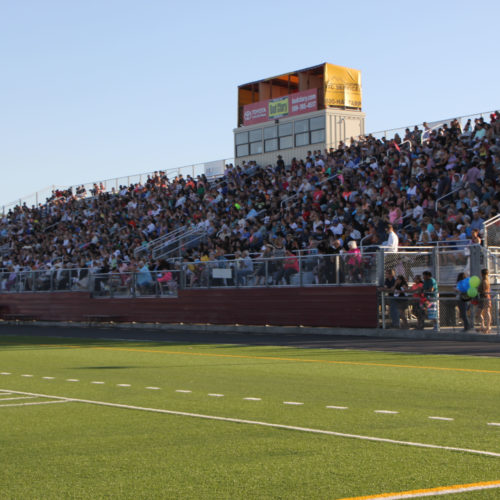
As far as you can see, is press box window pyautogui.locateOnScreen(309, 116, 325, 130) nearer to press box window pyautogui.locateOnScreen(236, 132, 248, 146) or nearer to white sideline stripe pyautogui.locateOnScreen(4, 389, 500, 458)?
press box window pyautogui.locateOnScreen(236, 132, 248, 146)

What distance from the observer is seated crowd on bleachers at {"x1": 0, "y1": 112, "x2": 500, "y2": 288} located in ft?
85.8

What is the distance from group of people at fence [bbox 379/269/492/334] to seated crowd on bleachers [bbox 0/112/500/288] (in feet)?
4.01

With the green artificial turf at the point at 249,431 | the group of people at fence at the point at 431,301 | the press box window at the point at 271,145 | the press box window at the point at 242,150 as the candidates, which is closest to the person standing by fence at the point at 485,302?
the group of people at fence at the point at 431,301

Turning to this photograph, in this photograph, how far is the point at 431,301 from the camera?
75.4 ft

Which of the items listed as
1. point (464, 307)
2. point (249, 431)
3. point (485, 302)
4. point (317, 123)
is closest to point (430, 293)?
point (464, 307)

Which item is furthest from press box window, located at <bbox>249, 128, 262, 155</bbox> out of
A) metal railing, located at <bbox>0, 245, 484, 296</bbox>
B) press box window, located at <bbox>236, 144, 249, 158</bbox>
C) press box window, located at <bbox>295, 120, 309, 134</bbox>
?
metal railing, located at <bbox>0, 245, 484, 296</bbox>

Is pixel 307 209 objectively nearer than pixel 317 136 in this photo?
Yes

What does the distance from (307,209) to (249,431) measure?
23.3 metres

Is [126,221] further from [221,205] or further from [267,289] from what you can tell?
[267,289]

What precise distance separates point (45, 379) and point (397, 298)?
478 inches

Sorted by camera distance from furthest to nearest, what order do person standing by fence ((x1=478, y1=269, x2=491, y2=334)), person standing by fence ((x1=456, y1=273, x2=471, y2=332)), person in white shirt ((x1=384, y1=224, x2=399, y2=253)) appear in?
1. person in white shirt ((x1=384, y1=224, x2=399, y2=253))
2. person standing by fence ((x1=456, y1=273, x2=471, y2=332))
3. person standing by fence ((x1=478, y1=269, x2=491, y2=334))

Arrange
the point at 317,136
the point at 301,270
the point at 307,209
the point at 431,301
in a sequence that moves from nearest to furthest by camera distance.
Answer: the point at 431,301, the point at 301,270, the point at 307,209, the point at 317,136

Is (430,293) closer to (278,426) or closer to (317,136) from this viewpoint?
(278,426)

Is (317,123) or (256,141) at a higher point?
(317,123)
